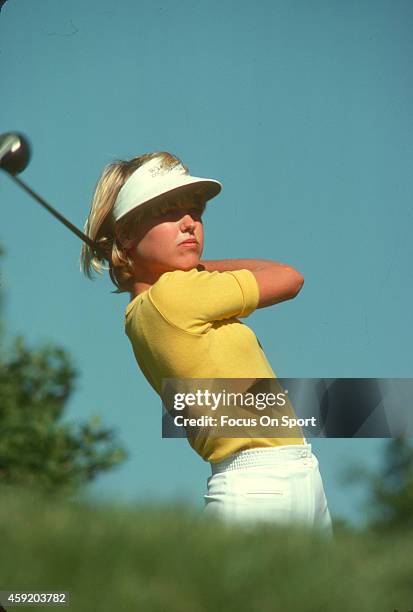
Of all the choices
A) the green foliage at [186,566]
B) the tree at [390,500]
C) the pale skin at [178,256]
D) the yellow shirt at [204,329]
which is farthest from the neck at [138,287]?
the green foliage at [186,566]

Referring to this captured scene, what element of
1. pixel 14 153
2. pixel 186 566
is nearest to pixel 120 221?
pixel 14 153

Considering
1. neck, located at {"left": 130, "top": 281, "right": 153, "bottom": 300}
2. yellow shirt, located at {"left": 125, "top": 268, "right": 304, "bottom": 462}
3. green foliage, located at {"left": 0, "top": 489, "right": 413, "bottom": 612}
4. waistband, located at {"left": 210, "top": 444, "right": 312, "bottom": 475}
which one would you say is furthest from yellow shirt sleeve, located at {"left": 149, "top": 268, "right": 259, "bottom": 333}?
green foliage, located at {"left": 0, "top": 489, "right": 413, "bottom": 612}

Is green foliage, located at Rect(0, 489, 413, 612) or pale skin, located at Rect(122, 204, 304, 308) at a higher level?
pale skin, located at Rect(122, 204, 304, 308)

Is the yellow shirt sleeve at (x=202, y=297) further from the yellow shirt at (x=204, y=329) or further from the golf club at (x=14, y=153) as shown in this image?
the golf club at (x=14, y=153)

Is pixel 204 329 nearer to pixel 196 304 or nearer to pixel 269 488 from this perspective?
pixel 196 304

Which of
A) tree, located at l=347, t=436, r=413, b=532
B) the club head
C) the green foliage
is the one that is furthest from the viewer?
the club head

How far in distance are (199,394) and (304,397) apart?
24 centimetres

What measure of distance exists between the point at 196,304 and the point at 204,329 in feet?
0.17

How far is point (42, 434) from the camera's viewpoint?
2033mm

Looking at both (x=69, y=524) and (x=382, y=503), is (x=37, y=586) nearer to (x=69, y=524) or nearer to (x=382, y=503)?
(x=69, y=524)

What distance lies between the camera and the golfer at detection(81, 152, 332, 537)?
1898 millimetres

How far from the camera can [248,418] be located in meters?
2.01

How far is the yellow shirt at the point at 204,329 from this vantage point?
6.53 feet

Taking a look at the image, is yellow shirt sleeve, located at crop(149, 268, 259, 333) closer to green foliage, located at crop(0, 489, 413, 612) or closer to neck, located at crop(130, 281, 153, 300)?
neck, located at crop(130, 281, 153, 300)
